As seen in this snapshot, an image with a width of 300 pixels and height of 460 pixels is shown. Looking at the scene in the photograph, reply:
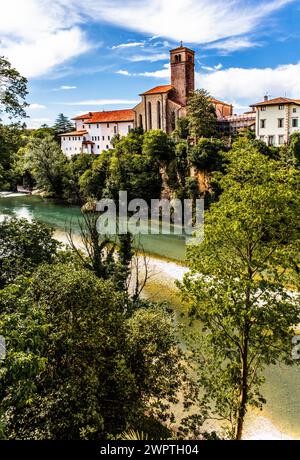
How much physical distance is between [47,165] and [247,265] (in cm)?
6281

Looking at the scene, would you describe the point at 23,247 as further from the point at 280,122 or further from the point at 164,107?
the point at 164,107

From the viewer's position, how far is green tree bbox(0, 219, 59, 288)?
1623cm

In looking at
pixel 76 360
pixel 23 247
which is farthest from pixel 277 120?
pixel 76 360

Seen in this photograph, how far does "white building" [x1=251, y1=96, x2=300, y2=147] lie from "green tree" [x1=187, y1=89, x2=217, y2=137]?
7.05m

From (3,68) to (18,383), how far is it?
18.0 metres

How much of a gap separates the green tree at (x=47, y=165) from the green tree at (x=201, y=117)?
25076 mm

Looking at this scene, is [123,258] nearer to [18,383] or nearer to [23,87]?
[23,87]

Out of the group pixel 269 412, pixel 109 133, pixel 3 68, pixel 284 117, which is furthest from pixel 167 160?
pixel 269 412

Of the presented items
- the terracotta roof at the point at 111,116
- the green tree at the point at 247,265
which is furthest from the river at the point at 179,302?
the terracotta roof at the point at 111,116

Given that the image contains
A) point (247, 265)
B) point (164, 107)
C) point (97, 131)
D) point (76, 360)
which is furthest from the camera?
point (97, 131)

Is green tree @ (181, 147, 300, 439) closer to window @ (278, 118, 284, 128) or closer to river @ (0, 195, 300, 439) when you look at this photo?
river @ (0, 195, 300, 439)

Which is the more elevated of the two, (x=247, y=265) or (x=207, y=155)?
(x=207, y=155)

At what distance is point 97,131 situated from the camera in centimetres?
8225

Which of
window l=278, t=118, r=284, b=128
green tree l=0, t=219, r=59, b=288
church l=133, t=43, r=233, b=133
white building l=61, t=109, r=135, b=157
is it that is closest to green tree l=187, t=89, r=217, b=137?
window l=278, t=118, r=284, b=128
